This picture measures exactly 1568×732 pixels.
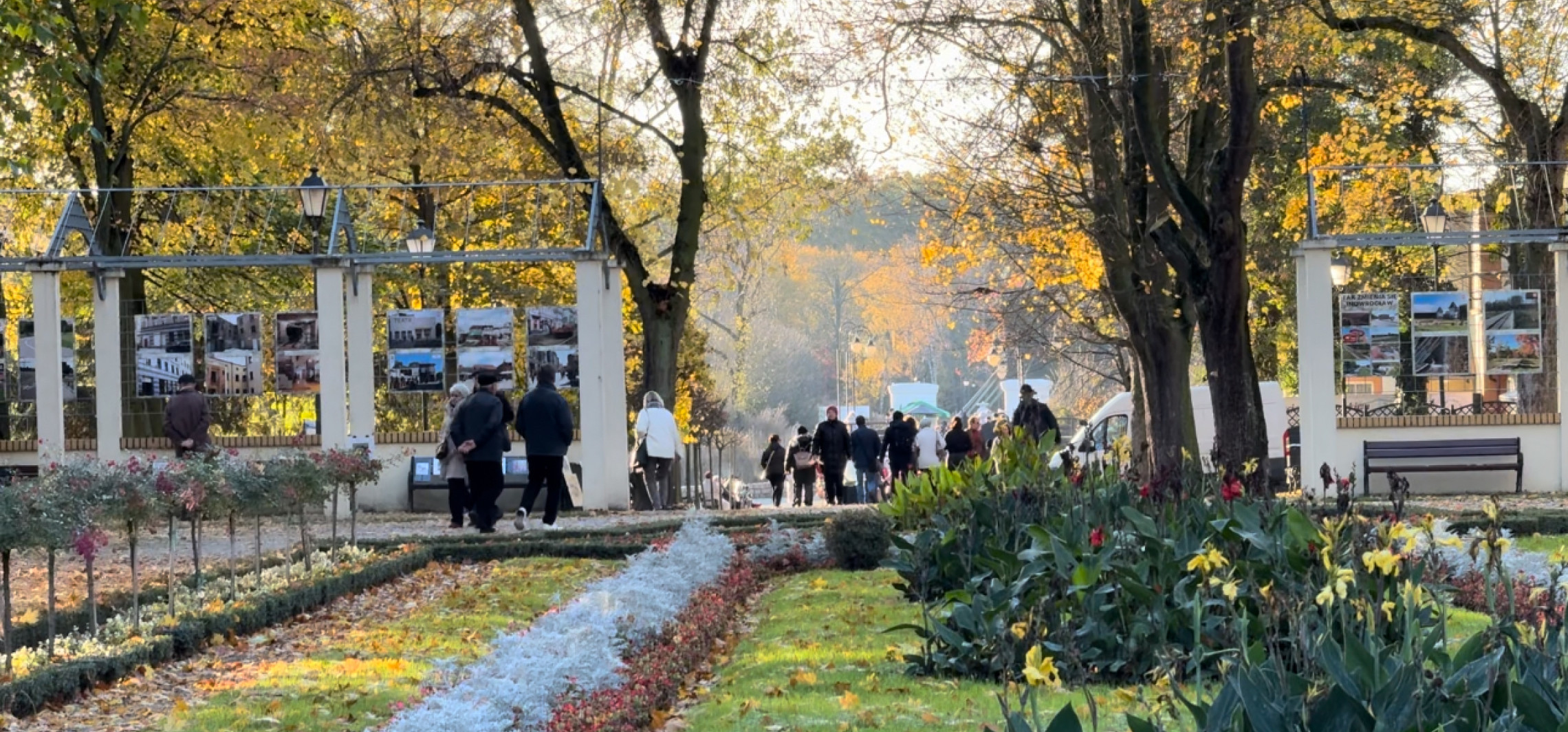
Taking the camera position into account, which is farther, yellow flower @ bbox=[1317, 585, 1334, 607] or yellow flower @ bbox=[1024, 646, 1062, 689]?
yellow flower @ bbox=[1317, 585, 1334, 607]

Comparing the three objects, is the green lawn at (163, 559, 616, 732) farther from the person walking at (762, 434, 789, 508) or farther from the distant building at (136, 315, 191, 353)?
the person walking at (762, 434, 789, 508)

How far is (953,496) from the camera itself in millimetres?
13883

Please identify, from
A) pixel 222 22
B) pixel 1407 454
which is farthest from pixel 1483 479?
pixel 222 22

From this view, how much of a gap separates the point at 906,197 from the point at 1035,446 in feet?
57.2

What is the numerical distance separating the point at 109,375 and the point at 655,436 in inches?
266

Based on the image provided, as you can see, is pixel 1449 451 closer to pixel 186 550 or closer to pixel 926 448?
pixel 926 448

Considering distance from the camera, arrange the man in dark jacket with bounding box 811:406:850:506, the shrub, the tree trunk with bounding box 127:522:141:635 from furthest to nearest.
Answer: the man in dark jacket with bounding box 811:406:850:506
the shrub
the tree trunk with bounding box 127:522:141:635

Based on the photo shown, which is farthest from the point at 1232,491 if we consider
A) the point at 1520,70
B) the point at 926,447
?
the point at 1520,70

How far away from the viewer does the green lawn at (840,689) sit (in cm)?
789

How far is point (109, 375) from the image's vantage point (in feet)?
78.1

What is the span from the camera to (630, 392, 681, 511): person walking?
23703mm

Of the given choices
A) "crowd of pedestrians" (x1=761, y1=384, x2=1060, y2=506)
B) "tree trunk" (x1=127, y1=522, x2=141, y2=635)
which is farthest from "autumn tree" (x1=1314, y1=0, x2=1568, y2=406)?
"tree trunk" (x1=127, y1=522, x2=141, y2=635)

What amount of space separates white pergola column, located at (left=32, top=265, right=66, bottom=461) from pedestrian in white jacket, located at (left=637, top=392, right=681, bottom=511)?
23.0ft

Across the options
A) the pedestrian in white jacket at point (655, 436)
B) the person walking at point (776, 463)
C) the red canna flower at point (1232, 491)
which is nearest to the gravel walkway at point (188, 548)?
the pedestrian in white jacket at point (655, 436)
